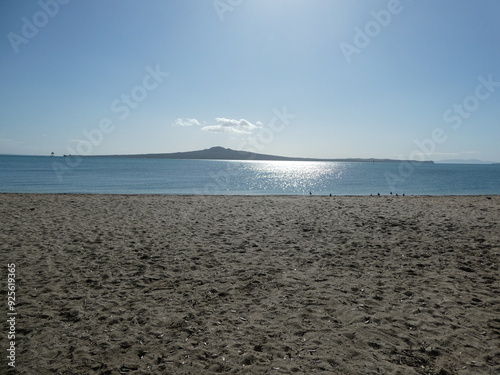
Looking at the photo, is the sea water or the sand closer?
the sand

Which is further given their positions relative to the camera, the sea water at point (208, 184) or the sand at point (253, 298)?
the sea water at point (208, 184)

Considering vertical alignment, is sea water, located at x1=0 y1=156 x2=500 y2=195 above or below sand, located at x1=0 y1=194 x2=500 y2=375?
above

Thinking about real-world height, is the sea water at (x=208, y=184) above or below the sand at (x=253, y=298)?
above

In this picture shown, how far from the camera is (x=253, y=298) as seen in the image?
680 cm

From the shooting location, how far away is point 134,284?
7.47 metres

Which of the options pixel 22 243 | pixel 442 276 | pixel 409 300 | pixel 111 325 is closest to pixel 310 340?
pixel 409 300

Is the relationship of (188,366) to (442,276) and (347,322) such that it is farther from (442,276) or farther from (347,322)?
(442,276)

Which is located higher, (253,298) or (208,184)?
(208,184)

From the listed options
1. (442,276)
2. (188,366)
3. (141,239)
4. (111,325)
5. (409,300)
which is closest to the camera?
(188,366)

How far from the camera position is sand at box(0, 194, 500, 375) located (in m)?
4.74

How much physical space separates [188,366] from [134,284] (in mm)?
3568

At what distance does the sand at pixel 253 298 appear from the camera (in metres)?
4.74

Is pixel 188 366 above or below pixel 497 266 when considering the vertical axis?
below

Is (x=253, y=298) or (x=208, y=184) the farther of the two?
(x=208, y=184)
